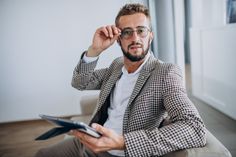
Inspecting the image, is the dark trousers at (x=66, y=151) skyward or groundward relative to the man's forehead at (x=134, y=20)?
groundward

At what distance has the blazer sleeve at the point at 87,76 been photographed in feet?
4.39

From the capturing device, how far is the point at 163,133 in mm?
807

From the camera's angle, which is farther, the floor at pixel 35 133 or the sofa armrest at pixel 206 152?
the floor at pixel 35 133

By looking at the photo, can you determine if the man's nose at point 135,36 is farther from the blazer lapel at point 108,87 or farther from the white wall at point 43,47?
the white wall at point 43,47

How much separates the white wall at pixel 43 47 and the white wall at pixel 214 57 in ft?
3.76

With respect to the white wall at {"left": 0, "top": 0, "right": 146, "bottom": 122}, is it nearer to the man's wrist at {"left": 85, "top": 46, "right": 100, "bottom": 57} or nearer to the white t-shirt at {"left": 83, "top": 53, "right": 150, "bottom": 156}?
the man's wrist at {"left": 85, "top": 46, "right": 100, "bottom": 57}

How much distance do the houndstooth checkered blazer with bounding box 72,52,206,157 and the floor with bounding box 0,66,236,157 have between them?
1185mm

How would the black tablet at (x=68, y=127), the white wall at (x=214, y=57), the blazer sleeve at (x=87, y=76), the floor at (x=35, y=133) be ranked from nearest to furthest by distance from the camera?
the black tablet at (x=68, y=127)
the blazer sleeve at (x=87, y=76)
the floor at (x=35, y=133)
the white wall at (x=214, y=57)

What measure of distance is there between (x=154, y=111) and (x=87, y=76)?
520 mm

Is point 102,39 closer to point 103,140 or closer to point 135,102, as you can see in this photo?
point 135,102

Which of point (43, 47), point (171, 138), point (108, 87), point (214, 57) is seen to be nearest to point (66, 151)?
point (108, 87)

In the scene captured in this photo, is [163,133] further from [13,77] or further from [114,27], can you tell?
[13,77]

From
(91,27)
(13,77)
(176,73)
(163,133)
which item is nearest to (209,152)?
(163,133)

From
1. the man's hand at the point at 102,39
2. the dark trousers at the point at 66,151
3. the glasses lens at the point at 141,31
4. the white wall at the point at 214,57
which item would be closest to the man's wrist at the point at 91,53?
the man's hand at the point at 102,39
